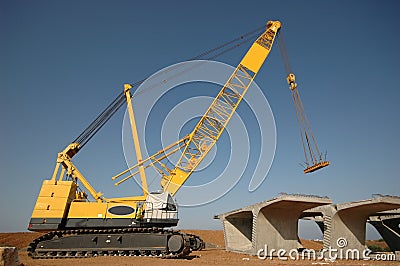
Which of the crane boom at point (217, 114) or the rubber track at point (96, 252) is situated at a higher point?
the crane boom at point (217, 114)

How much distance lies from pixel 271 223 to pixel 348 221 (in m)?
6.26

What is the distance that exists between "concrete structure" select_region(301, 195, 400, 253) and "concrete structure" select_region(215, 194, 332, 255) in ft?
3.70

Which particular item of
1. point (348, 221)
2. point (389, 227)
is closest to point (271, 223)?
point (348, 221)

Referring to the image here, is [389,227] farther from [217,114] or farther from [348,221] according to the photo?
[217,114]

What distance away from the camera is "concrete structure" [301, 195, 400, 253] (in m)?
24.3

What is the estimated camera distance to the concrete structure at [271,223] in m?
25.4

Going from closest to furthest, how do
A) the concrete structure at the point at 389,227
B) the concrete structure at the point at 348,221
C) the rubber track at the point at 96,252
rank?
the rubber track at the point at 96,252, the concrete structure at the point at 348,221, the concrete structure at the point at 389,227

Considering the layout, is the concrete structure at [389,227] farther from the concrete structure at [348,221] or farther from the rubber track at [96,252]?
the rubber track at [96,252]

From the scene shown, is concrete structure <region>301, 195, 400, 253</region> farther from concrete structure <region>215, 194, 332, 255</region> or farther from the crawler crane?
the crawler crane

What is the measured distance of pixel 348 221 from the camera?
2695 cm

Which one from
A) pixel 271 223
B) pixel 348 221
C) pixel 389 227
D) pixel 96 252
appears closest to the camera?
pixel 96 252

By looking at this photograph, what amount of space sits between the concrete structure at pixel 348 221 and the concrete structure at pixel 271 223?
3.70 ft

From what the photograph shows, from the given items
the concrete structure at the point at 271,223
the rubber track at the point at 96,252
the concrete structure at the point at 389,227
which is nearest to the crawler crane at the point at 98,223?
the rubber track at the point at 96,252

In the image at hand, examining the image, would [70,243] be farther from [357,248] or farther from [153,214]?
[357,248]
